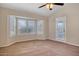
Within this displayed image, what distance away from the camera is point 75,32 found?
2.06 meters

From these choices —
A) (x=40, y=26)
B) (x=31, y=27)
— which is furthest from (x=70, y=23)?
(x=31, y=27)

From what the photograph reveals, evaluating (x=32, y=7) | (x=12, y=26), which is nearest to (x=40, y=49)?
(x=12, y=26)

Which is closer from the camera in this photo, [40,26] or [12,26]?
[12,26]

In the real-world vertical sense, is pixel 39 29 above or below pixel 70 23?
below

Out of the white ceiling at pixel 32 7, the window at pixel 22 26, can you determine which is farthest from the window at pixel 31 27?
the white ceiling at pixel 32 7

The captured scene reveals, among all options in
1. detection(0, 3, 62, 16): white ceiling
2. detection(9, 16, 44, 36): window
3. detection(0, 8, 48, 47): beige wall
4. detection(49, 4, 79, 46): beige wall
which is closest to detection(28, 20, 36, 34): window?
detection(9, 16, 44, 36): window

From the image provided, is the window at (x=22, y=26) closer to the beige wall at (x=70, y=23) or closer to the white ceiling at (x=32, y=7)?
the white ceiling at (x=32, y=7)

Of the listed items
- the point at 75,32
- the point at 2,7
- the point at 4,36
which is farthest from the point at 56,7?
the point at 4,36

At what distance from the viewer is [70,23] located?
83.7 inches

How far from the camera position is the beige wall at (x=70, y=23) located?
1983mm

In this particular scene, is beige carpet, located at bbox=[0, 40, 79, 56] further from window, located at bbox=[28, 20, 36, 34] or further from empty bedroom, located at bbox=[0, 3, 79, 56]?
window, located at bbox=[28, 20, 36, 34]

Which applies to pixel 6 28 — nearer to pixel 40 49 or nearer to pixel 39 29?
pixel 39 29

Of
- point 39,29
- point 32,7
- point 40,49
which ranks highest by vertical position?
point 32,7

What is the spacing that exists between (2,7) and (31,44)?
95cm
